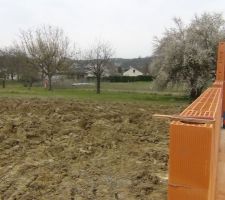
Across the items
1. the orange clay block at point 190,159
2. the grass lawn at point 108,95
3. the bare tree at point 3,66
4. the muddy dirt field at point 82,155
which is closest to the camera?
the orange clay block at point 190,159

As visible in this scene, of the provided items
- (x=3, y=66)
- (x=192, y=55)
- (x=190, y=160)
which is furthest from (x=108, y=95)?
(x=190, y=160)

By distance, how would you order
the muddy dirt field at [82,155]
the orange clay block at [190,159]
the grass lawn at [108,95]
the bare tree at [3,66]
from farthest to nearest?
the bare tree at [3,66] → the grass lawn at [108,95] → the muddy dirt field at [82,155] → the orange clay block at [190,159]

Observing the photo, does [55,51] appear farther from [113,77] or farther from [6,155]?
[6,155]

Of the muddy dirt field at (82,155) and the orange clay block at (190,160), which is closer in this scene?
the orange clay block at (190,160)

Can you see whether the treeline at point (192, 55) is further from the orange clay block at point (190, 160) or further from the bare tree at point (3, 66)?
the bare tree at point (3, 66)

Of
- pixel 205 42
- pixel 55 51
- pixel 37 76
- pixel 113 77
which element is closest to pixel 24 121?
pixel 205 42

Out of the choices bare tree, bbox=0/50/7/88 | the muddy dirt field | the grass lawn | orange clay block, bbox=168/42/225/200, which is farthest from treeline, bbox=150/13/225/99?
bare tree, bbox=0/50/7/88

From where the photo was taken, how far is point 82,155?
339 inches

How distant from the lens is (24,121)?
12.4 m

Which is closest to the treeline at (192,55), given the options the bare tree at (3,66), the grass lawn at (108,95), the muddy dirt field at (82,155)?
the grass lawn at (108,95)

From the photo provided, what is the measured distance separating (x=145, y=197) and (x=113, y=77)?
52.2 meters

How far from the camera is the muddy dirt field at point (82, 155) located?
638cm

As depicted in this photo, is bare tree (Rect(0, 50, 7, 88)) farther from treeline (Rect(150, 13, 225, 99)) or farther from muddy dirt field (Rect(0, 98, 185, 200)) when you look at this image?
muddy dirt field (Rect(0, 98, 185, 200))

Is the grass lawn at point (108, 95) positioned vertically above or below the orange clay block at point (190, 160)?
below
